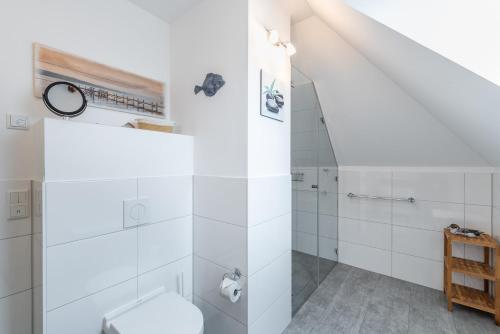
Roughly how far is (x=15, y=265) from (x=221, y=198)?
42.5 inches

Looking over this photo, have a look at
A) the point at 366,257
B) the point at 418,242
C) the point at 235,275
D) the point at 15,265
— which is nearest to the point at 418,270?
the point at 418,242

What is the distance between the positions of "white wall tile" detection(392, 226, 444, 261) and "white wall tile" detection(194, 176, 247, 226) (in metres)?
1.95

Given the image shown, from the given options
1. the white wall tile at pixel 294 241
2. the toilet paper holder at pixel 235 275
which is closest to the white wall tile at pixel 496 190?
the white wall tile at pixel 294 241

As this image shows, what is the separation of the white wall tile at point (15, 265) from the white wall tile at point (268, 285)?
3.84 ft

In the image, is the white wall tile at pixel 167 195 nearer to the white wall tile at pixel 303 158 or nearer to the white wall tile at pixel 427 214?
the white wall tile at pixel 303 158

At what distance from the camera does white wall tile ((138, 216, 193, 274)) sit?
1.34 metres

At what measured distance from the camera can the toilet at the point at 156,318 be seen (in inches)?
42.1

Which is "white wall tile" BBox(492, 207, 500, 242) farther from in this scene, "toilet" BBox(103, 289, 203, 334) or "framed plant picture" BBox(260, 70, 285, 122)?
"toilet" BBox(103, 289, 203, 334)

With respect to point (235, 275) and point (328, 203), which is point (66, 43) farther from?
point (328, 203)

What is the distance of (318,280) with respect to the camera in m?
2.27

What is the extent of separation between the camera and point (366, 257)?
8.37 ft

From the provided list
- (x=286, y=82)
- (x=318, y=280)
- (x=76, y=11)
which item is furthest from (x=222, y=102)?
(x=318, y=280)

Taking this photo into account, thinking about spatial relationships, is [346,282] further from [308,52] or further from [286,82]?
[308,52]

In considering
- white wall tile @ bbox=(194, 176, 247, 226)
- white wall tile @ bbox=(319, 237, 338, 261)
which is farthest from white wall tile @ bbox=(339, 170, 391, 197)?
white wall tile @ bbox=(194, 176, 247, 226)
